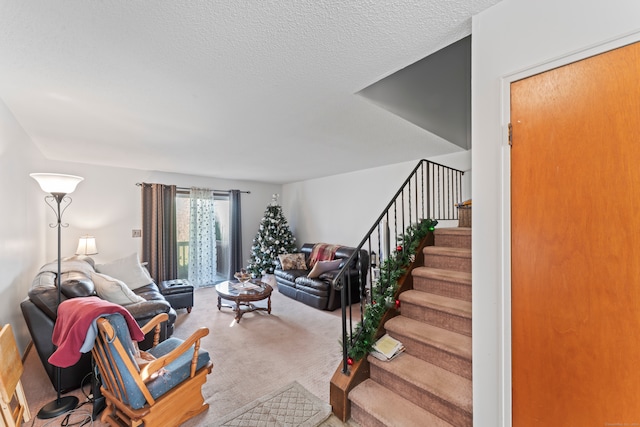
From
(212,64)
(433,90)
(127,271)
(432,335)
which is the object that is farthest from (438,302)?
(127,271)

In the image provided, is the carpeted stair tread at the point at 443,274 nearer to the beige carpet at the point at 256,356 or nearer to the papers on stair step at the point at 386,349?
the papers on stair step at the point at 386,349

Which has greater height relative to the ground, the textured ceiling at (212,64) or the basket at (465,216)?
the textured ceiling at (212,64)

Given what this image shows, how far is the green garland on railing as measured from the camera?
204 cm

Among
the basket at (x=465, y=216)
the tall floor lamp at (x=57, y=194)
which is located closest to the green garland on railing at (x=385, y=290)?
the basket at (x=465, y=216)

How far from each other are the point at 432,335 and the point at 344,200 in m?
3.89

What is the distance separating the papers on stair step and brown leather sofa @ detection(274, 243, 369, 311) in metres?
1.64

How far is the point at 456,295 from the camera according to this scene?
2156mm

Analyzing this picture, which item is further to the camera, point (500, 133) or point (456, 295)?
point (456, 295)

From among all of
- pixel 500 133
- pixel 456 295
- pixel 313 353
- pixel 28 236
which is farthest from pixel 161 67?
pixel 28 236

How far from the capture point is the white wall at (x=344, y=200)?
4641 mm

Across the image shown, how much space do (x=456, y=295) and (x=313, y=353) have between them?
166 cm

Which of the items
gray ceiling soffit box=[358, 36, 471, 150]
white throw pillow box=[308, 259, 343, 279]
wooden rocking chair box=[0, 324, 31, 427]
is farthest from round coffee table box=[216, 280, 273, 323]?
gray ceiling soffit box=[358, 36, 471, 150]

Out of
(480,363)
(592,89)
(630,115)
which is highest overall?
(592,89)

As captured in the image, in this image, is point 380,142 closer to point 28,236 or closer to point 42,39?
point 42,39
